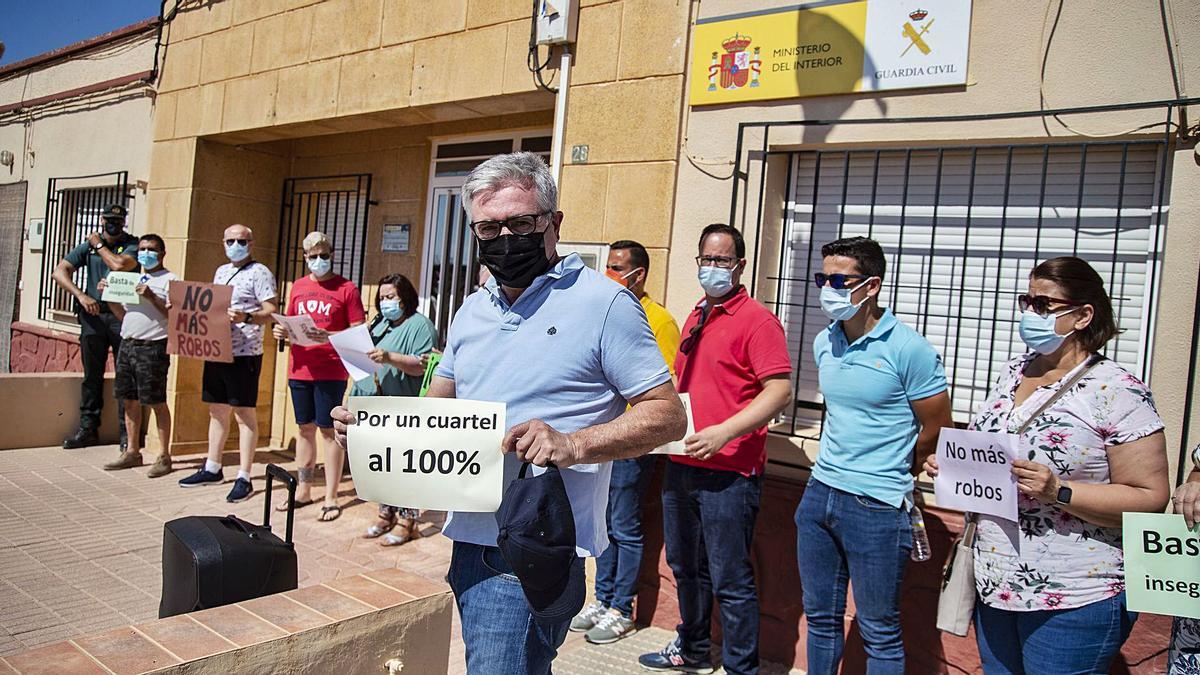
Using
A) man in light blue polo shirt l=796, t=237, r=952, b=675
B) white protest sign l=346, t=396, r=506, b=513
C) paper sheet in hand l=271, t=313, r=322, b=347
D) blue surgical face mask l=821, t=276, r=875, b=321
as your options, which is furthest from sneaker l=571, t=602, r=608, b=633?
paper sheet in hand l=271, t=313, r=322, b=347

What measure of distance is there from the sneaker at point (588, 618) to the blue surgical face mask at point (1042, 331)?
2.67 metres

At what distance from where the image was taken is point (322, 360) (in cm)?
620

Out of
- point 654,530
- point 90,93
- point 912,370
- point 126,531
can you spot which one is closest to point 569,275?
point 912,370

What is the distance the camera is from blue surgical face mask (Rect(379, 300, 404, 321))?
5.55 meters

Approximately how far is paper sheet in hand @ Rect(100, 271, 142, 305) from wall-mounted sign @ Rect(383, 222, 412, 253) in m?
2.09

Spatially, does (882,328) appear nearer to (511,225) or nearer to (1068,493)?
(1068,493)

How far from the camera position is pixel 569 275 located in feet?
7.50

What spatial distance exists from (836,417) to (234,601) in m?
2.38

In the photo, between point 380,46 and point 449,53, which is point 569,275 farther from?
point 380,46

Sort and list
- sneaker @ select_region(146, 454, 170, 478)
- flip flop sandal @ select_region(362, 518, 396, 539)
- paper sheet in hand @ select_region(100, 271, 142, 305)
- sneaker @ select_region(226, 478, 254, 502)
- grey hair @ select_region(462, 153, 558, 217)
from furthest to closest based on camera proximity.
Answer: sneaker @ select_region(146, 454, 170, 478), paper sheet in hand @ select_region(100, 271, 142, 305), sneaker @ select_region(226, 478, 254, 502), flip flop sandal @ select_region(362, 518, 396, 539), grey hair @ select_region(462, 153, 558, 217)

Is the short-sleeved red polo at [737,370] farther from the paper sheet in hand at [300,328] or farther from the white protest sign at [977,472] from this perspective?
the paper sheet in hand at [300,328]

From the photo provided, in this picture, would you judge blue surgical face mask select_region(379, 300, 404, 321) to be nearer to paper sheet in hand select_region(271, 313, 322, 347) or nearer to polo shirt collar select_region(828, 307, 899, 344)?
paper sheet in hand select_region(271, 313, 322, 347)

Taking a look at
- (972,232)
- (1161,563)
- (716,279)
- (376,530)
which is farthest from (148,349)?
(1161,563)

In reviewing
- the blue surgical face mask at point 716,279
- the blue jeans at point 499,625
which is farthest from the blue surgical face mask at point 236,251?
the blue jeans at point 499,625
